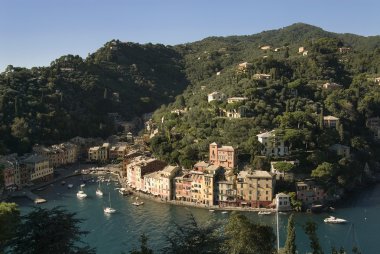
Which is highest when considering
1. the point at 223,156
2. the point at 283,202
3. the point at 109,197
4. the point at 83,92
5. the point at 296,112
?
the point at 83,92

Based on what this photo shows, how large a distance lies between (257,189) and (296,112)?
1186cm

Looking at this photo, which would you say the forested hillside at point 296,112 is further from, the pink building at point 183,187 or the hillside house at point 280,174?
the pink building at point 183,187

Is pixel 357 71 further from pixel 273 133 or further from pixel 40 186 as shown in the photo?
pixel 40 186

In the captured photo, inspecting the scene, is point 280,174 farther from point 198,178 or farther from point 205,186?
point 198,178

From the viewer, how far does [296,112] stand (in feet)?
148

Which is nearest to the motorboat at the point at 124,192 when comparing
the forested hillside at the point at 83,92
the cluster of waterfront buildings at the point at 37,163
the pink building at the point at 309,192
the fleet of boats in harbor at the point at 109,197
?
the fleet of boats in harbor at the point at 109,197

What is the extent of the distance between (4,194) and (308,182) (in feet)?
82.4

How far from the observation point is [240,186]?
1428 inches

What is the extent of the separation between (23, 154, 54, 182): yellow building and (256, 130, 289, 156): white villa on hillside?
69.9ft

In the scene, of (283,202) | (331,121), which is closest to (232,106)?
(331,121)

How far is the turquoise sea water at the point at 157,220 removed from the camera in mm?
29453

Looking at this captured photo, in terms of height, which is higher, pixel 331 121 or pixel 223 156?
pixel 331 121

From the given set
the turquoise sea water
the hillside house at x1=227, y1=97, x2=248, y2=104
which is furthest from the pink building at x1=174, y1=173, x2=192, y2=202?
the hillside house at x1=227, y1=97, x2=248, y2=104

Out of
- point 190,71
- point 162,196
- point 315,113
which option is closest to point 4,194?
point 162,196
